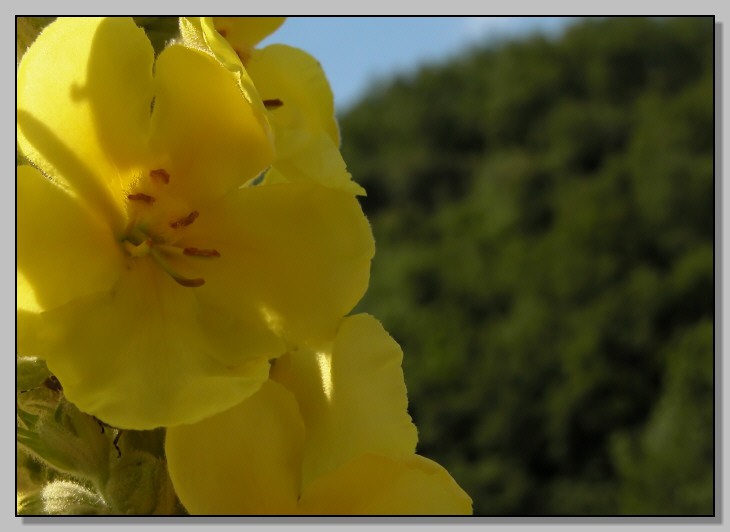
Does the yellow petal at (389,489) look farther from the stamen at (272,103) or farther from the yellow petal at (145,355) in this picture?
the stamen at (272,103)

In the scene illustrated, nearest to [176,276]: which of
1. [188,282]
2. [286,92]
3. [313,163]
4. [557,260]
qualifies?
[188,282]

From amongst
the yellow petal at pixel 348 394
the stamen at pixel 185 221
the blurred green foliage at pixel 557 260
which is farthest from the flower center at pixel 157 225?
the blurred green foliage at pixel 557 260

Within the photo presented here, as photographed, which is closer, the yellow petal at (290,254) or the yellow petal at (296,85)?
the yellow petal at (290,254)

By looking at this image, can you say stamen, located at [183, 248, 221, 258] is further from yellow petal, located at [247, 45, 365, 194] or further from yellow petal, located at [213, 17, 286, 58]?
yellow petal, located at [213, 17, 286, 58]

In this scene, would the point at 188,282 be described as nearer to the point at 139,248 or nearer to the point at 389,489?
the point at 139,248

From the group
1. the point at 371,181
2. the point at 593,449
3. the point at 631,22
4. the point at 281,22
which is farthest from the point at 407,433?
the point at 371,181

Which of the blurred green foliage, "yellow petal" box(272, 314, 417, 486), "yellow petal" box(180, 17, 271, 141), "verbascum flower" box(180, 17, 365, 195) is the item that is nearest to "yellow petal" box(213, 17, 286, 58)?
"verbascum flower" box(180, 17, 365, 195)

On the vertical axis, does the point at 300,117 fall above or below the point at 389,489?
above

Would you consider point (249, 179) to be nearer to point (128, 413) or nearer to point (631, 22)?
point (128, 413)
